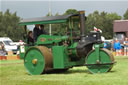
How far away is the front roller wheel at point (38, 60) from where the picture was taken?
13203mm

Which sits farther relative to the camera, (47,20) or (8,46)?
(8,46)

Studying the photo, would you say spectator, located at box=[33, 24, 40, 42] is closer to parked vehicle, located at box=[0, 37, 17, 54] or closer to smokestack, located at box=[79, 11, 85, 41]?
smokestack, located at box=[79, 11, 85, 41]

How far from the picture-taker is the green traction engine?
12.9 metres

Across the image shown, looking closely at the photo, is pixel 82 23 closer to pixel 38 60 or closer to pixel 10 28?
pixel 38 60

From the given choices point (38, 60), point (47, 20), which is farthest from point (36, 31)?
point (38, 60)

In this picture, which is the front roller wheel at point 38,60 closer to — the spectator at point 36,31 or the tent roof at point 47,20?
the spectator at point 36,31

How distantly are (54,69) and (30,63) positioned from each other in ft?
3.47

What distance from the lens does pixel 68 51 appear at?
13.4 metres

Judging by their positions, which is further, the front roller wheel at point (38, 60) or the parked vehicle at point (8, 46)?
the parked vehicle at point (8, 46)

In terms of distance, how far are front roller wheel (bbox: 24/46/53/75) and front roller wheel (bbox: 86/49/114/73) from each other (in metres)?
1.55

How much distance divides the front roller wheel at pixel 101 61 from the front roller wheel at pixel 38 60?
5.08 feet

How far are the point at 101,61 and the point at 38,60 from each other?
97.1 inches

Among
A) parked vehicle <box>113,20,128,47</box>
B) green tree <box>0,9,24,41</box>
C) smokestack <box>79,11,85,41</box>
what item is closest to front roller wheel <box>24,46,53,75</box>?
smokestack <box>79,11,85,41</box>

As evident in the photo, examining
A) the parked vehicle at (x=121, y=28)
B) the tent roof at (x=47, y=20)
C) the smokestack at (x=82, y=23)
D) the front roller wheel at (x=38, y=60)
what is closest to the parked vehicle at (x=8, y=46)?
the parked vehicle at (x=121, y=28)
